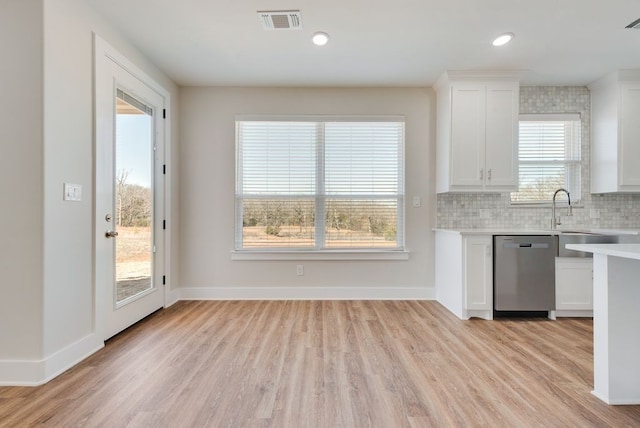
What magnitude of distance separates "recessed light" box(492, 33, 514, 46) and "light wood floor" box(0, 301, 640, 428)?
8.55 feet

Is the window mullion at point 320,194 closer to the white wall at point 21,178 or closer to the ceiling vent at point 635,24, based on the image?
the white wall at point 21,178

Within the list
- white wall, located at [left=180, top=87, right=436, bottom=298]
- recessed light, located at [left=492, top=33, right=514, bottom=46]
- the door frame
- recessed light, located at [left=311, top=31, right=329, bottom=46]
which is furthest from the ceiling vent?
the door frame

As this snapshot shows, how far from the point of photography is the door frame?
2475 mm

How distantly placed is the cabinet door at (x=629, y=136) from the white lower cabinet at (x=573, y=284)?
1086mm

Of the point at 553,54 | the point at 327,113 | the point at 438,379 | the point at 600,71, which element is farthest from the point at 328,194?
the point at 600,71

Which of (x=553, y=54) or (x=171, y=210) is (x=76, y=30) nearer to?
(x=171, y=210)

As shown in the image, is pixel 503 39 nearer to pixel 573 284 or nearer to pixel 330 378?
pixel 573 284

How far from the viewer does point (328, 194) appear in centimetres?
401

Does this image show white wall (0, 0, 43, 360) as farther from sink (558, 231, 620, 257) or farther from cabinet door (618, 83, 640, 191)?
cabinet door (618, 83, 640, 191)

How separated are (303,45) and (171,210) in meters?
2.31

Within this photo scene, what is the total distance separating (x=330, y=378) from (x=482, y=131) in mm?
2961

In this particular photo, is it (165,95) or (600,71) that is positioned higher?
(600,71)

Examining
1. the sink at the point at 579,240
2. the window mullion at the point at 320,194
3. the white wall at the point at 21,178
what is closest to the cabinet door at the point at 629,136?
the sink at the point at 579,240

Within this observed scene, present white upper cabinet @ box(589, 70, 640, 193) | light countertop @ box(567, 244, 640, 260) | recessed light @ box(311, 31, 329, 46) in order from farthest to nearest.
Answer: white upper cabinet @ box(589, 70, 640, 193)
recessed light @ box(311, 31, 329, 46)
light countertop @ box(567, 244, 640, 260)
